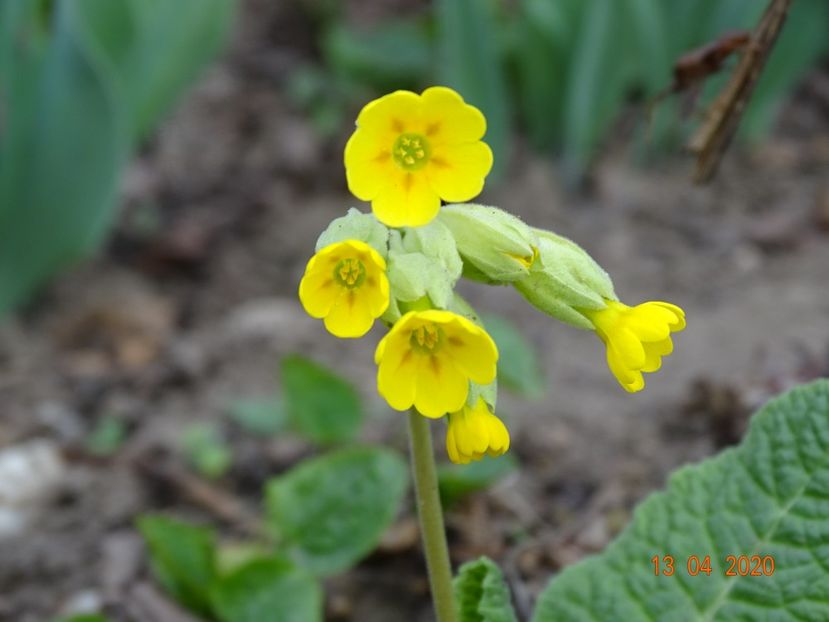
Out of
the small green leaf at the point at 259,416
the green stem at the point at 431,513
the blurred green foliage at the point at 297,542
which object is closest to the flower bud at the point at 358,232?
the green stem at the point at 431,513

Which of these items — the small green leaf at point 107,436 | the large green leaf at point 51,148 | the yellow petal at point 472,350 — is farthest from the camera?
the large green leaf at point 51,148

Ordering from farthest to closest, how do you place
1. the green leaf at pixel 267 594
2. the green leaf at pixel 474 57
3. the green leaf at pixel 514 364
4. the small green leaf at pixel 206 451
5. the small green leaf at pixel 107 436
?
1. the green leaf at pixel 474 57
2. the small green leaf at pixel 107 436
3. the small green leaf at pixel 206 451
4. the green leaf at pixel 514 364
5. the green leaf at pixel 267 594

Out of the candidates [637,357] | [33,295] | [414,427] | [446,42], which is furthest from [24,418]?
[637,357]

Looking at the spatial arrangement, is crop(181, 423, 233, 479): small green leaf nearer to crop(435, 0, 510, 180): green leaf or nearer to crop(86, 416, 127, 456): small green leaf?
crop(86, 416, 127, 456): small green leaf

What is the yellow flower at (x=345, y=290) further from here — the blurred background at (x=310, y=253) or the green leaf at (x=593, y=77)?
the green leaf at (x=593, y=77)

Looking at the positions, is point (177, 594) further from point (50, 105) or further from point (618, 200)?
point (618, 200)
